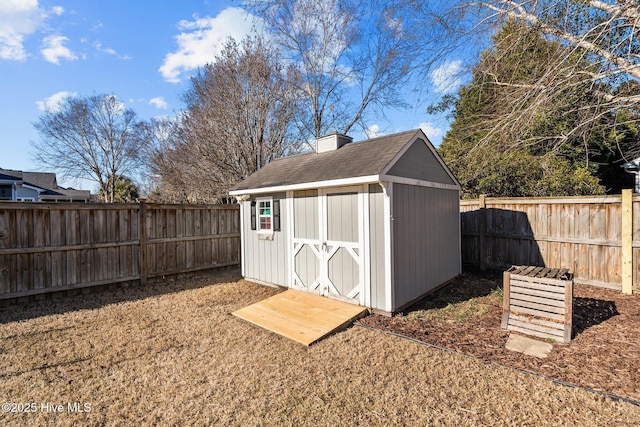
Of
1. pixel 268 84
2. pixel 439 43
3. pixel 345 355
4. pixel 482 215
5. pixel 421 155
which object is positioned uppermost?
pixel 268 84

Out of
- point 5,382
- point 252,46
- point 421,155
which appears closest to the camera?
point 5,382

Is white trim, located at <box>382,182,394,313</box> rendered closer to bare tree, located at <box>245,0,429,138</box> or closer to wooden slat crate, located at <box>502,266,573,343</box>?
wooden slat crate, located at <box>502,266,573,343</box>

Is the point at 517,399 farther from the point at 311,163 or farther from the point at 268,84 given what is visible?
the point at 268,84

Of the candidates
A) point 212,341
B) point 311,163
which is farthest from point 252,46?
point 212,341

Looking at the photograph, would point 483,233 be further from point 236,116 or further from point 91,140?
point 91,140

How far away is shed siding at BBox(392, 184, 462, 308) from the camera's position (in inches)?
191

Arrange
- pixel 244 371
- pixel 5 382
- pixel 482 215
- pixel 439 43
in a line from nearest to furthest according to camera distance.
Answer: pixel 5 382 < pixel 244 371 < pixel 439 43 < pixel 482 215

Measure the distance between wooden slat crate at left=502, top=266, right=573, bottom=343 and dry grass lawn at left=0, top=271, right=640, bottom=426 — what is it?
1.28 meters

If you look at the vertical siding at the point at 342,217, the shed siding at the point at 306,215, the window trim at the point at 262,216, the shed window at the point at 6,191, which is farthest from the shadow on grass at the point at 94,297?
the shed window at the point at 6,191

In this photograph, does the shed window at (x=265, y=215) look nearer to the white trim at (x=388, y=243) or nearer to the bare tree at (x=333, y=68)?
the white trim at (x=388, y=243)

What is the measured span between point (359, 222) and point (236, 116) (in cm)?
859

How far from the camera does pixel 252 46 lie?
11516 millimetres

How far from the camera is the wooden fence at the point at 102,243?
17.5ft

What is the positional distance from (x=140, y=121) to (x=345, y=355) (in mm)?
23864
